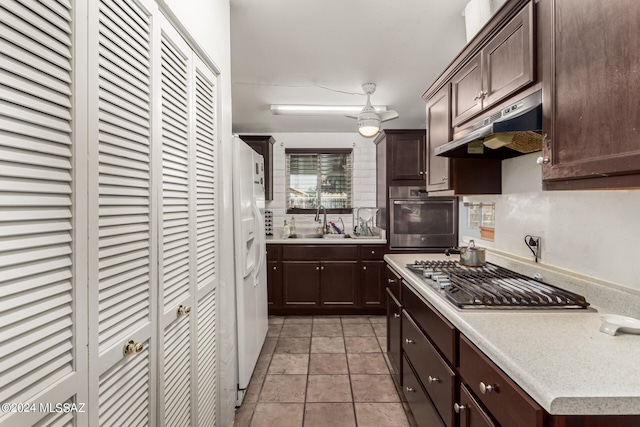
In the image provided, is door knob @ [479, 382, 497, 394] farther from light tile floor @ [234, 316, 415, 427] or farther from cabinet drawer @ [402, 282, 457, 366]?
light tile floor @ [234, 316, 415, 427]

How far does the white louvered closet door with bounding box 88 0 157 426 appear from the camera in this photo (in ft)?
2.70

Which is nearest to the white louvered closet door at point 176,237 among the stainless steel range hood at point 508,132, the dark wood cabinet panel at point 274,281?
the stainless steel range hood at point 508,132

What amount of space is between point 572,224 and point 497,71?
0.83 metres

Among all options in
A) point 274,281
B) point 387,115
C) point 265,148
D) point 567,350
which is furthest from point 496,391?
point 265,148

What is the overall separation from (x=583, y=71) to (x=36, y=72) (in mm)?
1488

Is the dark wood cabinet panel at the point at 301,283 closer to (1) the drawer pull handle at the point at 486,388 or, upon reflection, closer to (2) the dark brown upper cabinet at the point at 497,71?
(2) the dark brown upper cabinet at the point at 497,71

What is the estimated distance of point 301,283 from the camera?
12.5ft

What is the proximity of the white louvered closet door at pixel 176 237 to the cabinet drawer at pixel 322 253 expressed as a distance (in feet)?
7.83

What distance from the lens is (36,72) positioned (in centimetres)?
65

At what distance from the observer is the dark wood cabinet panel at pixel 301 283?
381cm

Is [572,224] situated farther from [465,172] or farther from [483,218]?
[483,218]

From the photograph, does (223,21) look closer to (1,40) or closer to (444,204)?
(1,40)

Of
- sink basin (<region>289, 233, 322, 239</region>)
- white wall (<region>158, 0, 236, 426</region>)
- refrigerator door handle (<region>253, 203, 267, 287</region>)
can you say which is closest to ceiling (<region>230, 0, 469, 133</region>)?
white wall (<region>158, 0, 236, 426</region>)

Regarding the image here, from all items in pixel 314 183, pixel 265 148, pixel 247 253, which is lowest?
pixel 247 253
